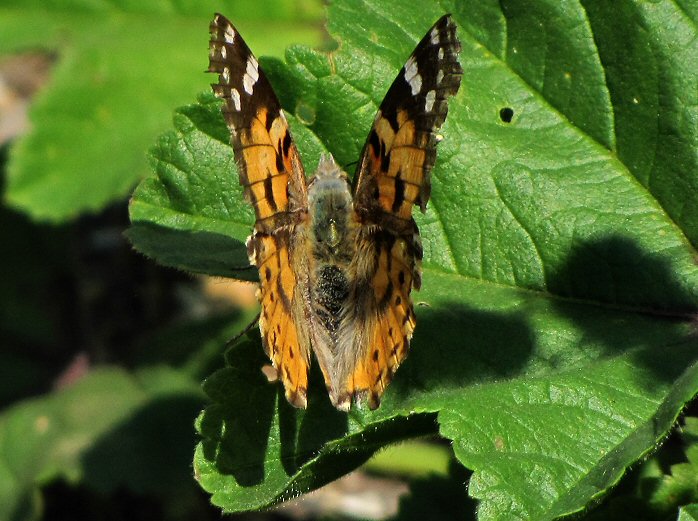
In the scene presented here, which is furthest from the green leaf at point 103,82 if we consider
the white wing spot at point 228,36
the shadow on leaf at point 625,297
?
the shadow on leaf at point 625,297

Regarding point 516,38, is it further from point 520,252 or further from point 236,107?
point 236,107

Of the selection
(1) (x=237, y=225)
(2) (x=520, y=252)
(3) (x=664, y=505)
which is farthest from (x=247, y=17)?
(3) (x=664, y=505)

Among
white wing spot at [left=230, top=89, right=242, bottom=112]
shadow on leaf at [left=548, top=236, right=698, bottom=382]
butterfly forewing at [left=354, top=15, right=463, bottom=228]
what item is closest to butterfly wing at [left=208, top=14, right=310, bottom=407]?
white wing spot at [left=230, top=89, right=242, bottom=112]

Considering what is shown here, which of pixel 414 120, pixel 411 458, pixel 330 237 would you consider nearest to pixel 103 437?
pixel 411 458

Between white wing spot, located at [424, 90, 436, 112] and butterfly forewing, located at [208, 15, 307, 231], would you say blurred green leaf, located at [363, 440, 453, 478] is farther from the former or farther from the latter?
white wing spot, located at [424, 90, 436, 112]

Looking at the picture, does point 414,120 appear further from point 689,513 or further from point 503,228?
point 689,513

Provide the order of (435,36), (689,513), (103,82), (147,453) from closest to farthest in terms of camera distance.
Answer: (689,513), (435,36), (147,453), (103,82)
